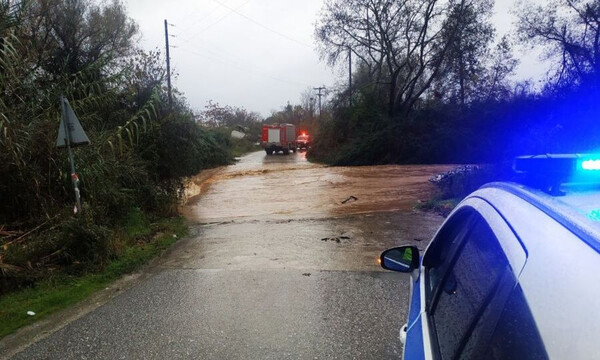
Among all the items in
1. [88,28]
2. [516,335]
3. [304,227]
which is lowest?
[304,227]

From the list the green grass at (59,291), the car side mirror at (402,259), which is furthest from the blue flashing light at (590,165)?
the green grass at (59,291)

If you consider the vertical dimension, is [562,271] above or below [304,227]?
above

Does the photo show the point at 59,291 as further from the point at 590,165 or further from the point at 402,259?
the point at 590,165

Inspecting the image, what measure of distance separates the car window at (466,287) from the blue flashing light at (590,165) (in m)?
0.36

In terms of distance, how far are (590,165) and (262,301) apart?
150 inches

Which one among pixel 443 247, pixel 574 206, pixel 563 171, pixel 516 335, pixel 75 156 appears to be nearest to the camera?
pixel 516 335

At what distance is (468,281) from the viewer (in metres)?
1.64

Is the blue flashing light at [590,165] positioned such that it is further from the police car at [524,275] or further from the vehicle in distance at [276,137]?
the vehicle in distance at [276,137]

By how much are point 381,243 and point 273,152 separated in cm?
4495

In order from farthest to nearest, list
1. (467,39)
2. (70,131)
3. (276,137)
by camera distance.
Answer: (276,137)
(467,39)
(70,131)

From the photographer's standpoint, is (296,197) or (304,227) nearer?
(304,227)

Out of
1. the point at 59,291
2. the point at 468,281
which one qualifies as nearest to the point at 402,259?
the point at 468,281

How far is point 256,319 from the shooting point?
4.23m

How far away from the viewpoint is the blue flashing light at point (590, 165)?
143 centimetres
